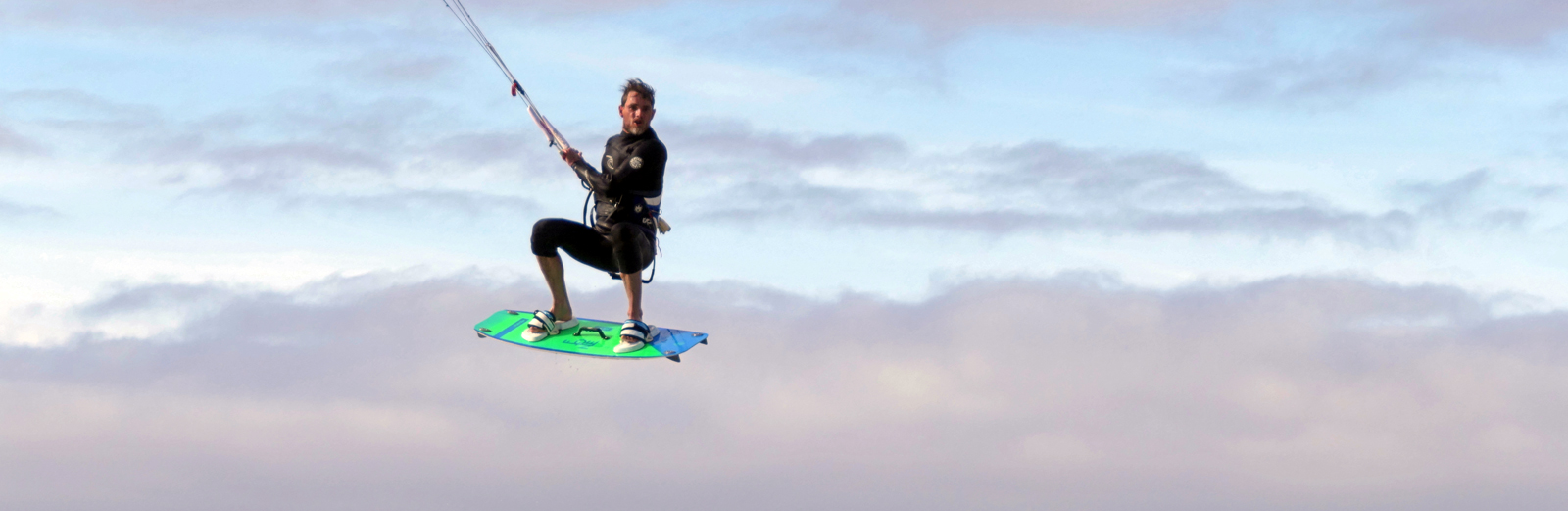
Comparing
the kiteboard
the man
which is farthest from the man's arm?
the kiteboard

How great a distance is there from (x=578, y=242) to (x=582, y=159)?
1.27m

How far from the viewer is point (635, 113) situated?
22.6 m

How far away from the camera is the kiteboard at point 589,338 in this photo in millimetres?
23578

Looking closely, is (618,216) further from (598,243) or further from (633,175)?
(633,175)

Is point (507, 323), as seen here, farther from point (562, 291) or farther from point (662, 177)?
point (662, 177)

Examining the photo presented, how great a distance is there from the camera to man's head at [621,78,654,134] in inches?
890

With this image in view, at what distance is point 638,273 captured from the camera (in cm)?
2328

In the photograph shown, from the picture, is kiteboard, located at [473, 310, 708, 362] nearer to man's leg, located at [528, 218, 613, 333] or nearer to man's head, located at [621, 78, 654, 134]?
man's leg, located at [528, 218, 613, 333]

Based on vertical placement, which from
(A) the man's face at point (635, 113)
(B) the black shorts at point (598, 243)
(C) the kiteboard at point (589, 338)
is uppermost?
(A) the man's face at point (635, 113)

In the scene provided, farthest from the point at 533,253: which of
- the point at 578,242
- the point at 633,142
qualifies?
the point at 633,142

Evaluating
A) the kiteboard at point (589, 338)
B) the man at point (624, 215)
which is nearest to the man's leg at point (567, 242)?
the man at point (624, 215)

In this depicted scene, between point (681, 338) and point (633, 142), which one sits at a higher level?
point (633, 142)

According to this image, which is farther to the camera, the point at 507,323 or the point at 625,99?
the point at 507,323

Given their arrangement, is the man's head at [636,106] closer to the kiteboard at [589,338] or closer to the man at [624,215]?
the man at [624,215]
